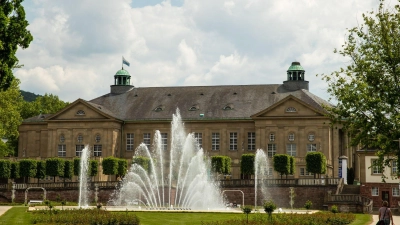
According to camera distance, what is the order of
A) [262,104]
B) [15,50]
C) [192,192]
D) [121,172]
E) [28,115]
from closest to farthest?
[15,50] → [192,192] → [121,172] → [262,104] → [28,115]

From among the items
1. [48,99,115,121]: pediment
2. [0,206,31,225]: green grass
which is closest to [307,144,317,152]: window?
[48,99,115,121]: pediment

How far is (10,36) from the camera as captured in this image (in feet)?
126

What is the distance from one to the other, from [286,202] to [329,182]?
404 centimetres

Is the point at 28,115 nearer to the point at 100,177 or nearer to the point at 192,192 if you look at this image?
the point at 100,177

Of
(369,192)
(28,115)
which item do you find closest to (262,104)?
(369,192)

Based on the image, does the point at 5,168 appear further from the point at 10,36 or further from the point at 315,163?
the point at 10,36

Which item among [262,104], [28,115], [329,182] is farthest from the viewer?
[28,115]

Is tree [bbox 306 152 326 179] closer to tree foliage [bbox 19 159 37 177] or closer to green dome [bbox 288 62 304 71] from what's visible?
green dome [bbox 288 62 304 71]

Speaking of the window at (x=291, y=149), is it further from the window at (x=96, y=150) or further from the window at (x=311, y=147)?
the window at (x=96, y=150)

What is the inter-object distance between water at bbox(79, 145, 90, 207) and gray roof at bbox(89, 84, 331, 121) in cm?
647

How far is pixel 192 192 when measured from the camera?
62594mm

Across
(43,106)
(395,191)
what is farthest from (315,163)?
(43,106)

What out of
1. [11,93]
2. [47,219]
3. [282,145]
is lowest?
[47,219]

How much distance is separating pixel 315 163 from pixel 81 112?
91.3 feet
